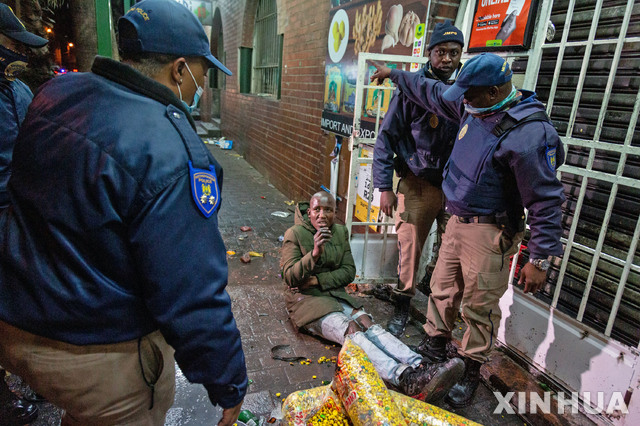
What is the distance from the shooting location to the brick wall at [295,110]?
6023 millimetres

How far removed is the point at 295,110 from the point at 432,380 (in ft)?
18.7

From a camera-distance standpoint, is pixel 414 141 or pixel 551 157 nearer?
pixel 551 157

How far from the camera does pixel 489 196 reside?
2.36 meters

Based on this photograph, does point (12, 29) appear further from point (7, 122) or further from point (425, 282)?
point (425, 282)

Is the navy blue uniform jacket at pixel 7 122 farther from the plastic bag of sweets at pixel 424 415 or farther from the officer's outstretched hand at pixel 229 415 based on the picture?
the plastic bag of sweets at pixel 424 415

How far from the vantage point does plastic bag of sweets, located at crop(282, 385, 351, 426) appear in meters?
1.74

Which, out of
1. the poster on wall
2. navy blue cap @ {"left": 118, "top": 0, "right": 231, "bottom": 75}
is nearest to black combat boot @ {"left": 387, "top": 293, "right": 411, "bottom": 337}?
the poster on wall

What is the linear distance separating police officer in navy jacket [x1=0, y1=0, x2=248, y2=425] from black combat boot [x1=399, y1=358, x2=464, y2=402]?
4.81 ft

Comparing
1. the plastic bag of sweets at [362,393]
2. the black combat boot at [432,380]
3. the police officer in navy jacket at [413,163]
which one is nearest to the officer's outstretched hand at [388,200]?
the police officer in navy jacket at [413,163]

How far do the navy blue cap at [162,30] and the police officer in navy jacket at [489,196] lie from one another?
5.20ft

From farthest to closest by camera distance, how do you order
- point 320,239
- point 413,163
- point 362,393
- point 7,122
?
point 413,163 → point 320,239 → point 7,122 → point 362,393

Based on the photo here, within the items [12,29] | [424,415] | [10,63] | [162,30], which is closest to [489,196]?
[424,415]

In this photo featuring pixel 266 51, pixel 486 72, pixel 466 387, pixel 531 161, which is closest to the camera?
pixel 531 161

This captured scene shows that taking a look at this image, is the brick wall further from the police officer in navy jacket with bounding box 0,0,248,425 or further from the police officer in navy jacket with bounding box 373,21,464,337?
the police officer in navy jacket with bounding box 0,0,248,425
